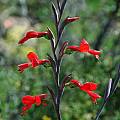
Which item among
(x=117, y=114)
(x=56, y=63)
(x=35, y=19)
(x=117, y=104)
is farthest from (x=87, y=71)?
(x=56, y=63)

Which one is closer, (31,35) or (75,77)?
(31,35)

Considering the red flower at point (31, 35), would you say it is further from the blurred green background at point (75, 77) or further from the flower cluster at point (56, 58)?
the blurred green background at point (75, 77)

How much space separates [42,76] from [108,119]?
3.89 ft

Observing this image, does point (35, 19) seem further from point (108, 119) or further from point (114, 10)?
point (108, 119)

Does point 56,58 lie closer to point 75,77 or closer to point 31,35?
point 31,35

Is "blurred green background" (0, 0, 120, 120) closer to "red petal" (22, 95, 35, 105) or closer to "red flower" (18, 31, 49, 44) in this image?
"red flower" (18, 31, 49, 44)

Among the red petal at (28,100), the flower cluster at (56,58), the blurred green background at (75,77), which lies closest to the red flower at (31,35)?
the flower cluster at (56,58)

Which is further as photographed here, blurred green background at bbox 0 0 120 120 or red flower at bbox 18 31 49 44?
blurred green background at bbox 0 0 120 120

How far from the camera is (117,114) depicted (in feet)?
16.1

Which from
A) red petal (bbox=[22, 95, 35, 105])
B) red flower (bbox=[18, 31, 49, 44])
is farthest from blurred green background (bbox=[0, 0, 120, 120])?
red petal (bbox=[22, 95, 35, 105])

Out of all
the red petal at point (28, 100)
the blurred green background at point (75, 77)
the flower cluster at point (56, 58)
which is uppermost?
the flower cluster at point (56, 58)

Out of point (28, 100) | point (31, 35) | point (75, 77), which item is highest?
point (31, 35)

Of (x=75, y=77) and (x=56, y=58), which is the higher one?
(x=56, y=58)

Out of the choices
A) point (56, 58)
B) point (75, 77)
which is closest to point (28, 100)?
point (56, 58)
